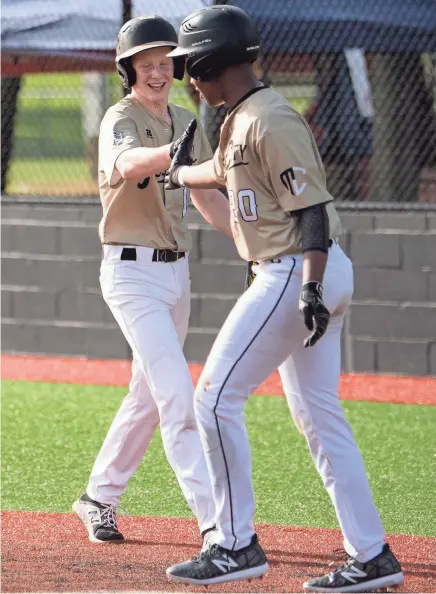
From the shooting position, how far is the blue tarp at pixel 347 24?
984 centimetres

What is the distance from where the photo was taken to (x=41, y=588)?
4.39m

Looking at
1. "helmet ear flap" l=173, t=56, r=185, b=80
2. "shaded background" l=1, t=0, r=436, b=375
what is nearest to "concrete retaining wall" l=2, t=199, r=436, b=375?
"shaded background" l=1, t=0, r=436, b=375

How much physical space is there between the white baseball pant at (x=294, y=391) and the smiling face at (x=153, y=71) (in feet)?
3.91

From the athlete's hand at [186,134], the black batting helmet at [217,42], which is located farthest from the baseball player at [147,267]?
the black batting helmet at [217,42]

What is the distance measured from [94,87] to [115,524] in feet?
30.7

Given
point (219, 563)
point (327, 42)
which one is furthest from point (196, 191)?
point (327, 42)

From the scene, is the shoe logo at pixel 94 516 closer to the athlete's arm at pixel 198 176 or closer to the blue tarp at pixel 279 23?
the athlete's arm at pixel 198 176

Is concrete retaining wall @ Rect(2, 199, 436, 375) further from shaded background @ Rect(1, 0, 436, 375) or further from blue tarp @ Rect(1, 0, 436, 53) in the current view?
blue tarp @ Rect(1, 0, 436, 53)

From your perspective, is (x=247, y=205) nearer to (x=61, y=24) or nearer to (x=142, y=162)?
(x=142, y=162)

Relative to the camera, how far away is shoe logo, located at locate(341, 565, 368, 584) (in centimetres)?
425

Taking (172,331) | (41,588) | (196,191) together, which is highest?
(196,191)

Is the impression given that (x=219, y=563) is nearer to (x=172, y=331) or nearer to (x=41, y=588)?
(x=41, y=588)

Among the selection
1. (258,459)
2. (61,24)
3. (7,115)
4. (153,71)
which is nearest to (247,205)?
(153,71)

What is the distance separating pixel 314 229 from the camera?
13.5ft
